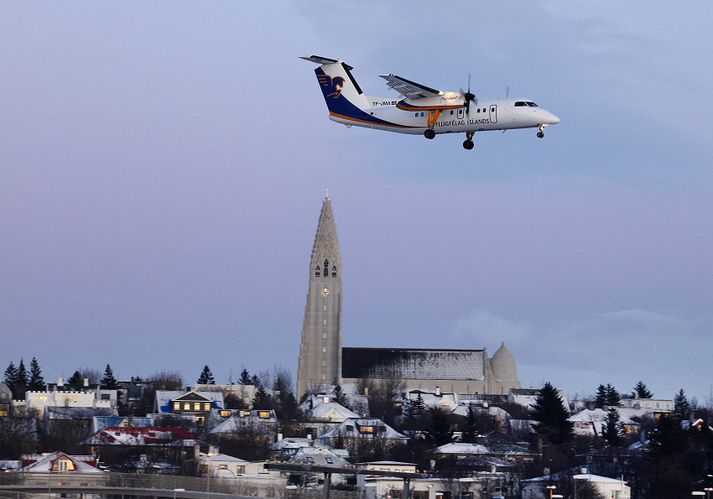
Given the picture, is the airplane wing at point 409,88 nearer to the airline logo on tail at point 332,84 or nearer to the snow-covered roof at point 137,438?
the airline logo on tail at point 332,84

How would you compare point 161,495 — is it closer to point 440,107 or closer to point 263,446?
point 440,107

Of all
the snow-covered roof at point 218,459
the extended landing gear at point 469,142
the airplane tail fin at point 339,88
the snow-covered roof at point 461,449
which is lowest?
the snow-covered roof at point 218,459

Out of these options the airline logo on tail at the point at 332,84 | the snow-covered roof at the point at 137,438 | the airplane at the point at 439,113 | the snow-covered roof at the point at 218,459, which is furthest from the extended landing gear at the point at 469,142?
the snow-covered roof at the point at 137,438

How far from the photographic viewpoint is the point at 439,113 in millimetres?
102062

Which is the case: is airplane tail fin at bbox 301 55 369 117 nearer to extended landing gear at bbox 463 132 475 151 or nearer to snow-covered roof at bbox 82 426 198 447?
extended landing gear at bbox 463 132 475 151

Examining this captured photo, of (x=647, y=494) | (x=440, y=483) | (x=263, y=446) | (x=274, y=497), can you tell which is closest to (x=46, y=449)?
(x=263, y=446)

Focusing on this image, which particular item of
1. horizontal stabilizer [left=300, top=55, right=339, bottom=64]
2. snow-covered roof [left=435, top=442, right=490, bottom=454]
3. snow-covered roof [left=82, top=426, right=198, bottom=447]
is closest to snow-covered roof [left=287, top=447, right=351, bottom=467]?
snow-covered roof [left=82, top=426, right=198, bottom=447]

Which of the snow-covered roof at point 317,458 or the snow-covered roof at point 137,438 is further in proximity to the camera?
the snow-covered roof at point 137,438

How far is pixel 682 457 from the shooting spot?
149 meters

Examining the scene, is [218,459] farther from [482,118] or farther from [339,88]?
[482,118]

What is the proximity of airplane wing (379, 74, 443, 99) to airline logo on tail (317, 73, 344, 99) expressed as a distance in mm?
8351

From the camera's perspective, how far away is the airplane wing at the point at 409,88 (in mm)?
101562

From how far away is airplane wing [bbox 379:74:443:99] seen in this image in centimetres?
10156

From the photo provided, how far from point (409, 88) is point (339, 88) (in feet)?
32.8
